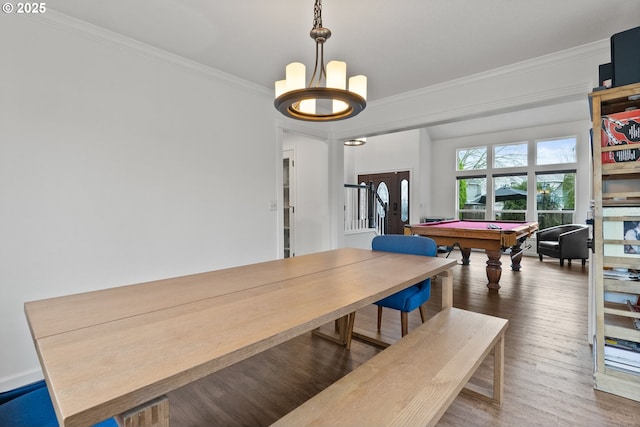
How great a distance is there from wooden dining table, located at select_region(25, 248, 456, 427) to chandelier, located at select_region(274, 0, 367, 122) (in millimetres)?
1037

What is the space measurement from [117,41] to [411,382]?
10.6 ft

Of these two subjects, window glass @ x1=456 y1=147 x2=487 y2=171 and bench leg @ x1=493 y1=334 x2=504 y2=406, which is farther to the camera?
window glass @ x1=456 y1=147 x2=487 y2=171

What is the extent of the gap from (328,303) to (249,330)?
0.37 meters

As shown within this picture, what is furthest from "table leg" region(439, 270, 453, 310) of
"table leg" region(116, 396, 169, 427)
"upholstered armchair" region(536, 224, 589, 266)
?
"upholstered armchair" region(536, 224, 589, 266)

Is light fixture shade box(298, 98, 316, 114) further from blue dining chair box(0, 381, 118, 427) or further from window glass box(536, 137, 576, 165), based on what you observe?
window glass box(536, 137, 576, 165)

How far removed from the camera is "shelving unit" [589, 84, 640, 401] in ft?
5.97

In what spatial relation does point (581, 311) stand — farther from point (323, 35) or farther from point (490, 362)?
point (323, 35)

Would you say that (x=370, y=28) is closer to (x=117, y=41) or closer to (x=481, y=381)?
(x=117, y=41)

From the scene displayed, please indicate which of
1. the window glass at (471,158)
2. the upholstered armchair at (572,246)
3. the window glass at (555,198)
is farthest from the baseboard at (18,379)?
the window glass at (555,198)

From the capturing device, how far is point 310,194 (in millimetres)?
5215

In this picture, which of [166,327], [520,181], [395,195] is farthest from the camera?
[395,195]

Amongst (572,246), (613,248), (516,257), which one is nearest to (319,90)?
(613,248)

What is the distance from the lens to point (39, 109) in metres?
2.20

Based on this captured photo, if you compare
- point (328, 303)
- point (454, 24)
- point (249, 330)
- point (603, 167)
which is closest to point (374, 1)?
point (454, 24)
